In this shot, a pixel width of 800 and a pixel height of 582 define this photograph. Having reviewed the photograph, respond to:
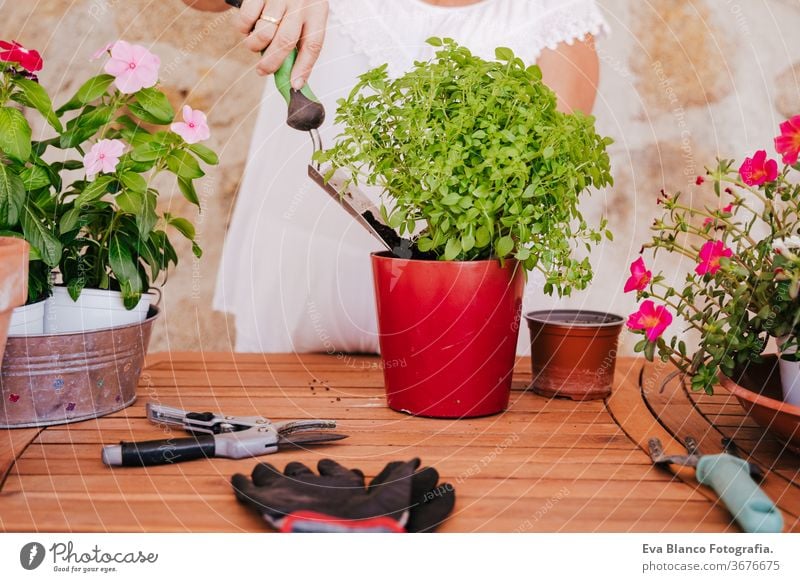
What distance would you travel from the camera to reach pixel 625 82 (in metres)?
1.83

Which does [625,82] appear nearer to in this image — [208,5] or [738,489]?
[208,5]

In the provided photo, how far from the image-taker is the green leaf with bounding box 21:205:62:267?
2.65ft

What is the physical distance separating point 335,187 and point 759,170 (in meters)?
0.47

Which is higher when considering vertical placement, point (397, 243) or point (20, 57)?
point (20, 57)

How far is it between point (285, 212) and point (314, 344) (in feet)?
1.05

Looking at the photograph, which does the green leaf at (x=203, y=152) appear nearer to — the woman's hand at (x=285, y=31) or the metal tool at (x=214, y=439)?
the woman's hand at (x=285, y=31)

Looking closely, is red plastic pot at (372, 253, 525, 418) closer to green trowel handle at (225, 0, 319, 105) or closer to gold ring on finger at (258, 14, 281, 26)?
green trowel handle at (225, 0, 319, 105)

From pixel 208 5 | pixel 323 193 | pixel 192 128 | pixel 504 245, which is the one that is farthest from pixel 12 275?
pixel 208 5

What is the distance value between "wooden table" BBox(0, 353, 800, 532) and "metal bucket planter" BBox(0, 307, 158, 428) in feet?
A: 0.07

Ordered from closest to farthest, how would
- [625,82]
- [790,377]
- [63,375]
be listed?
[790,377], [63,375], [625,82]

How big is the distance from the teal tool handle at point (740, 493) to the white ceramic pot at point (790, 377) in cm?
11

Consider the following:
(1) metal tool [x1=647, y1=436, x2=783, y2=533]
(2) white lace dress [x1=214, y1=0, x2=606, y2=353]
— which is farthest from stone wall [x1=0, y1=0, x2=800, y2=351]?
(1) metal tool [x1=647, y1=436, x2=783, y2=533]
